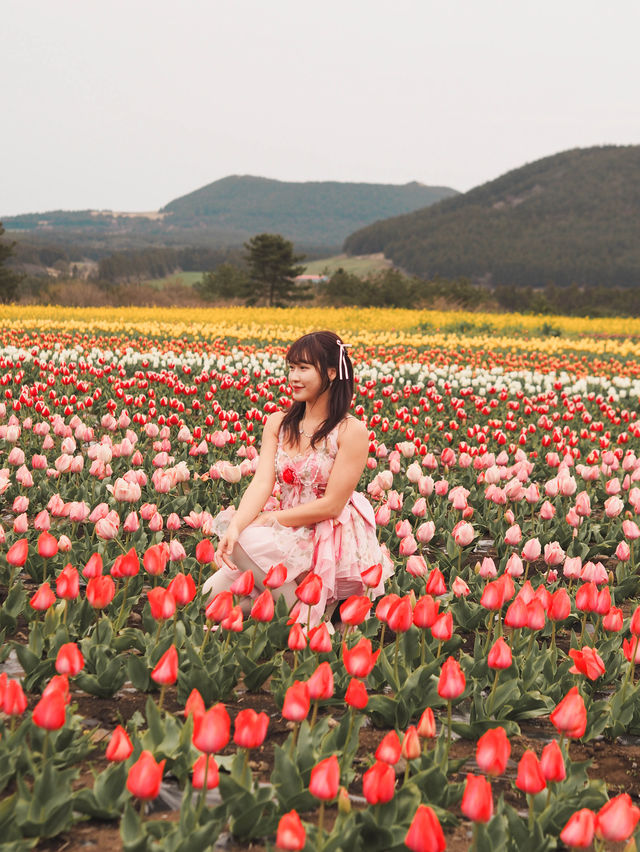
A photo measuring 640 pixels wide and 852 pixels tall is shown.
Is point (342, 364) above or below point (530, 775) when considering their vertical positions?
above

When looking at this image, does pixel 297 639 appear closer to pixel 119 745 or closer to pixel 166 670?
pixel 166 670

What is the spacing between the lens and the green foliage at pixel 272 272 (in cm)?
4669

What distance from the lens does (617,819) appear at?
191cm

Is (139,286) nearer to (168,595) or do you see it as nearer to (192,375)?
(192,375)

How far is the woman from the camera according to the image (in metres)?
4.07

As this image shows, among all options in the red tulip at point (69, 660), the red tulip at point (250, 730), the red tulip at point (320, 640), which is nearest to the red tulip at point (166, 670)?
the red tulip at point (69, 660)

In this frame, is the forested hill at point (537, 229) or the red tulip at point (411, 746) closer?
the red tulip at point (411, 746)

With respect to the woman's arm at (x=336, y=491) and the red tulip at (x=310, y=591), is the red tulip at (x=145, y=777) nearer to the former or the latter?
the red tulip at (x=310, y=591)

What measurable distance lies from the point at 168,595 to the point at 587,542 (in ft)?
12.4

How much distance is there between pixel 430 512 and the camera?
5992 millimetres

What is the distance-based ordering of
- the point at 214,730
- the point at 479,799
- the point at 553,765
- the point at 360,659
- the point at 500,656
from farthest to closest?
the point at 500,656 → the point at 360,659 → the point at 553,765 → the point at 214,730 → the point at 479,799

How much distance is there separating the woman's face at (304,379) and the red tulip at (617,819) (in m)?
2.67

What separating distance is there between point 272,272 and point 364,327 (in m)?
21.6

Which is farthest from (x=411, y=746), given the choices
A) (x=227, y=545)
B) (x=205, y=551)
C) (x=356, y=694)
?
(x=227, y=545)
